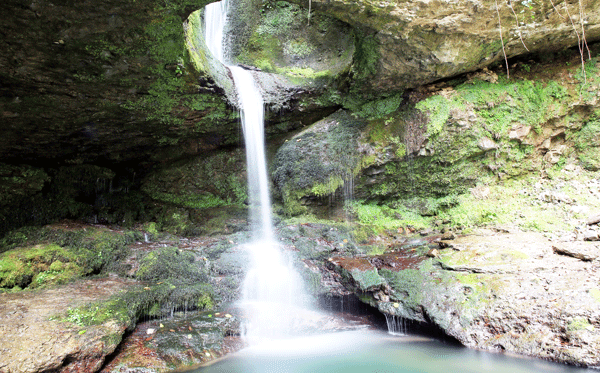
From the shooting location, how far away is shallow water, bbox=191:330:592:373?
3.73 metres

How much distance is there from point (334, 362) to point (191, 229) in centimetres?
592

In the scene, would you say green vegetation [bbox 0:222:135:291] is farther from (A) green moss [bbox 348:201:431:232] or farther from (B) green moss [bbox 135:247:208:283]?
(A) green moss [bbox 348:201:431:232]

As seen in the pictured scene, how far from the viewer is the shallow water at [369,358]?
373cm

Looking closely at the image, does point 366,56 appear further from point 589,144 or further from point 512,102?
point 589,144

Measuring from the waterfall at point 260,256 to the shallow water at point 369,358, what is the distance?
0.38m

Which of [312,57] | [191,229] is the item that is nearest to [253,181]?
[191,229]

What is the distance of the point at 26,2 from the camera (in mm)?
4094

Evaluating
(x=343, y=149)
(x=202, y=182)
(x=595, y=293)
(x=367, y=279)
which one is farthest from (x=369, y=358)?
(x=202, y=182)

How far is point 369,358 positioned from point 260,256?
121 inches

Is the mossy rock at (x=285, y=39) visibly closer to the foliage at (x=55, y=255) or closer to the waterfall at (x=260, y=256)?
the waterfall at (x=260, y=256)

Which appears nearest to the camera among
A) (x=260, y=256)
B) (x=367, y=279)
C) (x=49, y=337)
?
(x=49, y=337)

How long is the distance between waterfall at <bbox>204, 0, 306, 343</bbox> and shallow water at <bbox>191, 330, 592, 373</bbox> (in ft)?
1.26

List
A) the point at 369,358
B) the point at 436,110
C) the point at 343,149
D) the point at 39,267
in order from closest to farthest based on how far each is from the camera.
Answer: the point at 369,358
the point at 39,267
the point at 436,110
the point at 343,149

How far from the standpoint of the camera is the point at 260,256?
21.4ft
